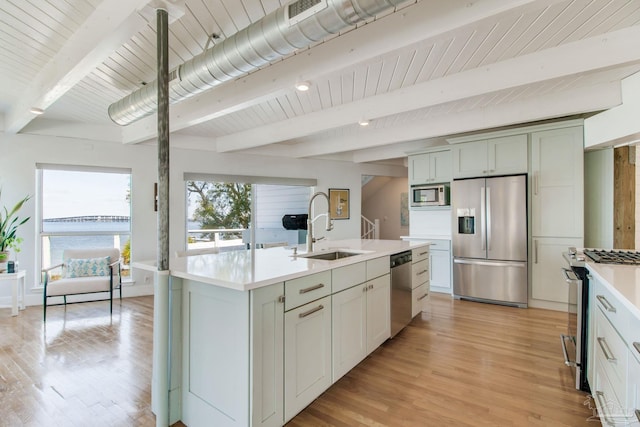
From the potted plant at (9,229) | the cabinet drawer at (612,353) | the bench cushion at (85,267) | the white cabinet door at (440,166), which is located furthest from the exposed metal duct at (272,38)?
the white cabinet door at (440,166)

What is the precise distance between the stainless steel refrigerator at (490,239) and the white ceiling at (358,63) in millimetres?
877

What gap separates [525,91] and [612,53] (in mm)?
974

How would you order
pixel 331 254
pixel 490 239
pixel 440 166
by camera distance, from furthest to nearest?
1. pixel 440 166
2. pixel 490 239
3. pixel 331 254

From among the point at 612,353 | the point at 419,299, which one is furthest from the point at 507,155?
the point at 612,353

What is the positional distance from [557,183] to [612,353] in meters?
2.96

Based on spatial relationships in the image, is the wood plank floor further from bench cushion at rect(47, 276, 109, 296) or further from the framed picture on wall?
the framed picture on wall

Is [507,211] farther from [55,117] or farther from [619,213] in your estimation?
[55,117]

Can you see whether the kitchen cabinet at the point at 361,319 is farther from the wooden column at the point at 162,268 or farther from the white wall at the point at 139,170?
the white wall at the point at 139,170

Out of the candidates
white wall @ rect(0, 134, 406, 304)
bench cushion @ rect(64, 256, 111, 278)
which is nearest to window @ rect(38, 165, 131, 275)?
white wall @ rect(0, 134, 406, 304)

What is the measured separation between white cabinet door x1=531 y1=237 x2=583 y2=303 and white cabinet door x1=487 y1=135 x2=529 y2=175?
949mm

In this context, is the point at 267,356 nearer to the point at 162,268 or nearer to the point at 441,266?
the point at 162,268

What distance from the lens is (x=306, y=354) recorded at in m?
1.87

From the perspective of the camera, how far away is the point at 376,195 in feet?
29.5

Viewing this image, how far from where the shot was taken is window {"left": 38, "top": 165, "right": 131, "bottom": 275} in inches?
174
